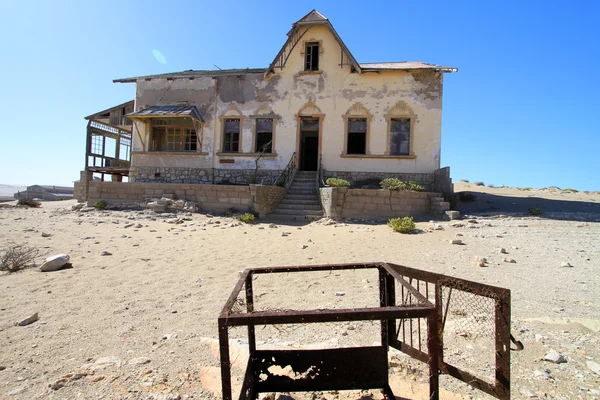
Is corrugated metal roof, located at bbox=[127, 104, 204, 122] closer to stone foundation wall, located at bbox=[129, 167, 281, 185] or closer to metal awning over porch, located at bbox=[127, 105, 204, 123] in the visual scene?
metal awning over porch, located at bbox=[127, 105, 204, 123]

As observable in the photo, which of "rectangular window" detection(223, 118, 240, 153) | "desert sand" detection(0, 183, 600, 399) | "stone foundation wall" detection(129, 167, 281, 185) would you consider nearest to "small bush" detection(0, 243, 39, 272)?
"desert sand" detection(0, 183, 600, 399)

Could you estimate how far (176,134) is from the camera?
57.9ft

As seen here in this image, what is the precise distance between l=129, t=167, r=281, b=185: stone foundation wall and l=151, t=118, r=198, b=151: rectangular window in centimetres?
130

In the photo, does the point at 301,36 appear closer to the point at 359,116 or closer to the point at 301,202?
the point at 359,116

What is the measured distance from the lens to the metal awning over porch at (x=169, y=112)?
1569 centimetres

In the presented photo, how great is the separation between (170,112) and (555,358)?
16.7 meters

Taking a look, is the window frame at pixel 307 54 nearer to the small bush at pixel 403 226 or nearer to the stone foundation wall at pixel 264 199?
the stone foundation wall at pixel 264 199

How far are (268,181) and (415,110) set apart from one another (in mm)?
7697

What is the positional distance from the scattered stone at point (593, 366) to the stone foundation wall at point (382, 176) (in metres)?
12.4

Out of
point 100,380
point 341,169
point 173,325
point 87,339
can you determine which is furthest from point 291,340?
point 341,169

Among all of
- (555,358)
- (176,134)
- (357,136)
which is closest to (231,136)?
(176,134)

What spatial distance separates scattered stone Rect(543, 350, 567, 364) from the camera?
275 centimetres

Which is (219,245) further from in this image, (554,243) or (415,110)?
(415,110)

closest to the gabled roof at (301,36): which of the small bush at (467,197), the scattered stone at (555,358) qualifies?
the small bush at (467,197)
